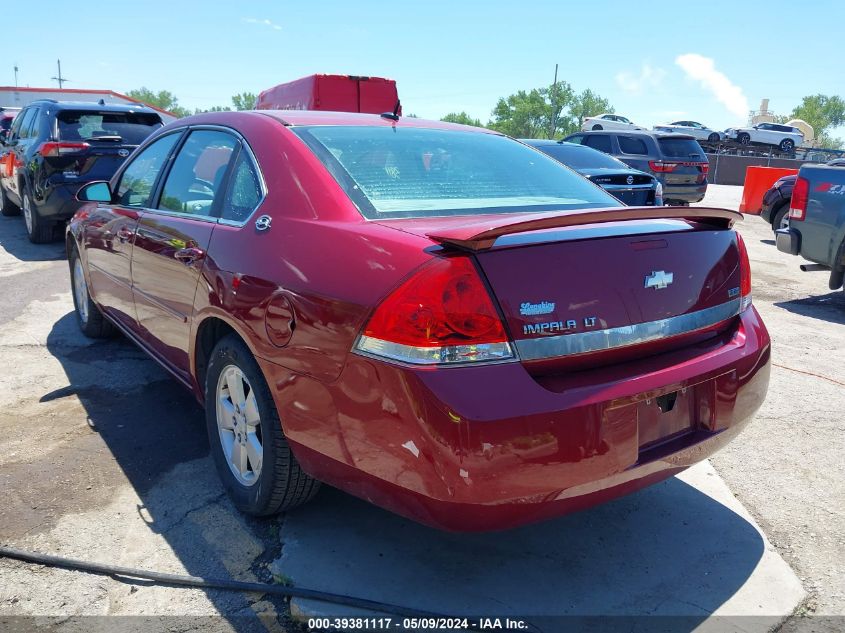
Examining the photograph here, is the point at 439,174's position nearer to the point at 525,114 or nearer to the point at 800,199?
the point at 800,199

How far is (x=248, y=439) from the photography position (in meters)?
2.95

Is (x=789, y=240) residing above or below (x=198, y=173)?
below

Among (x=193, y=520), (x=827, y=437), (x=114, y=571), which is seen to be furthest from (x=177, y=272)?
(x=827, y=437)

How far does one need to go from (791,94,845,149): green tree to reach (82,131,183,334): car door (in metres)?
120

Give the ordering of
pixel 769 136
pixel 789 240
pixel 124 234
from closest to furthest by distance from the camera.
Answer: pixel 124 234 → pixel 789 240 → pixel 769 136

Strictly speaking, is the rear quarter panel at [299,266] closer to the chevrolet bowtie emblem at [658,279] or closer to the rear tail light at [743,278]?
the chevrolet bowtie emblem at [658,279]

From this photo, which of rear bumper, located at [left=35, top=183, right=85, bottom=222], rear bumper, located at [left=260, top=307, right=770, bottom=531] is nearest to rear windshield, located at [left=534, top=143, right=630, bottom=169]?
rear bumper, located at [left=35, top=183, right=85, bottom=222]

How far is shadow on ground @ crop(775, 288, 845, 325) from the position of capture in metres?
7.01

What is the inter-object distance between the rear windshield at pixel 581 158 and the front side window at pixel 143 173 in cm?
642

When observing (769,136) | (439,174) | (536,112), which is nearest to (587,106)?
(536,112)

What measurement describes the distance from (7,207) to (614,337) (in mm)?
13107

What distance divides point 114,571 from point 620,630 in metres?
1.84

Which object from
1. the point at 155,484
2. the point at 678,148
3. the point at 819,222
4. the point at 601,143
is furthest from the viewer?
the point at 601,143

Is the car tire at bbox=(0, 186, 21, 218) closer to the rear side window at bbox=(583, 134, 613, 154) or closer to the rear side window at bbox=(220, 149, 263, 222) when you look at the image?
→ the rear side window at bbox=(220, 149, 263, 222)
